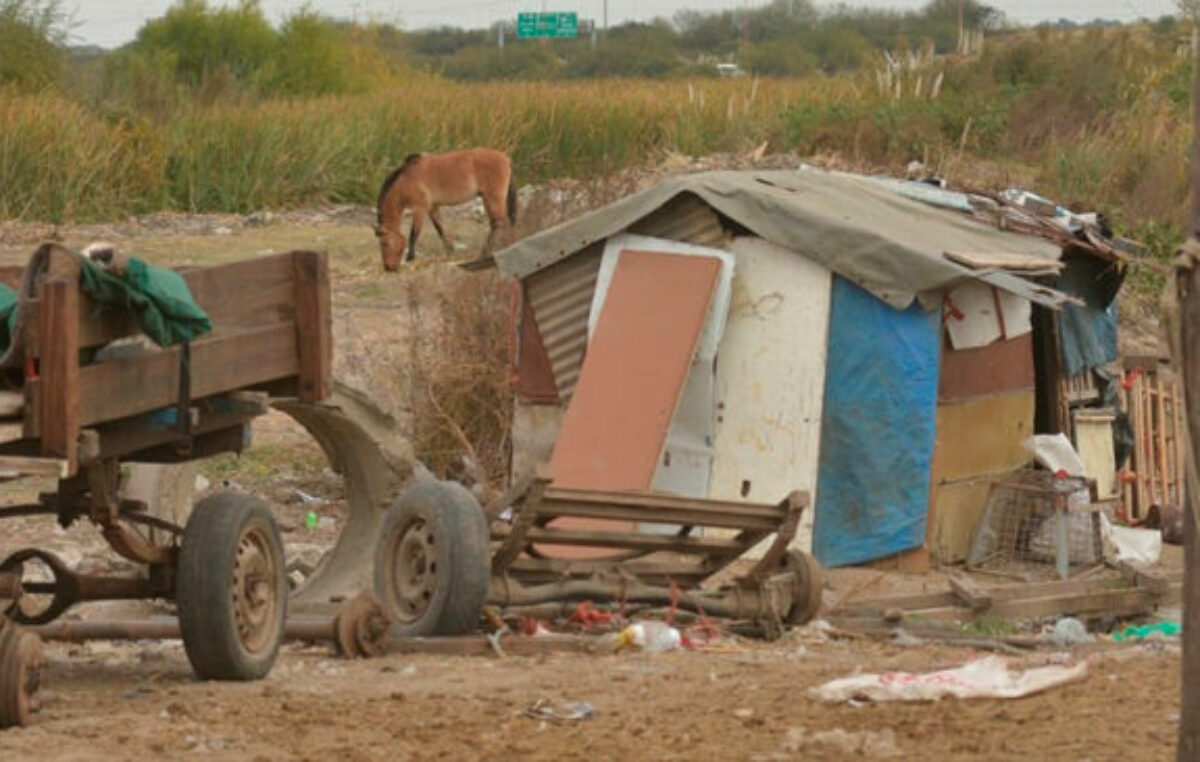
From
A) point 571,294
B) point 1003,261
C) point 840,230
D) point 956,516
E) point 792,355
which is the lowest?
point 956,516

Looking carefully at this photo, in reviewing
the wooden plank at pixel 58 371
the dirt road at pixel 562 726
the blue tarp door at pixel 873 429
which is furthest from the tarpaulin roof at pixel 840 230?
the wooden plank at pixel 58 371

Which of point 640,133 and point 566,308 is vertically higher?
point 640,133

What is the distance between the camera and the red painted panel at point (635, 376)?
15406 mm

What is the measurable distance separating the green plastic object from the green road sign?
84808 mm

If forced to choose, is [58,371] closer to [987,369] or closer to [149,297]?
[149,297]

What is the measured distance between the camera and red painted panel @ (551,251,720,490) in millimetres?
15406

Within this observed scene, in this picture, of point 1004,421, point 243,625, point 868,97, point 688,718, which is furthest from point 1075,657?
point 868,97

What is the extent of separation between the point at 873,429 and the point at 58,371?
868 centimetres

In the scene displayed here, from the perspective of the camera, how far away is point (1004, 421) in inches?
661

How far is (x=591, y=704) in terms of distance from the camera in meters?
8.34

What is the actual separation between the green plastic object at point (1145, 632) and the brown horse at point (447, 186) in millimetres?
15448

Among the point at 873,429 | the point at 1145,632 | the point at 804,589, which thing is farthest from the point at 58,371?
the point at 873,429

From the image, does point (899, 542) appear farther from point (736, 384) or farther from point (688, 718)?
point (688, 718)

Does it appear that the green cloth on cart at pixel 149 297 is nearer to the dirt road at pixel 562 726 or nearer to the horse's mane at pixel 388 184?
the dirt road at pixel 562 726
